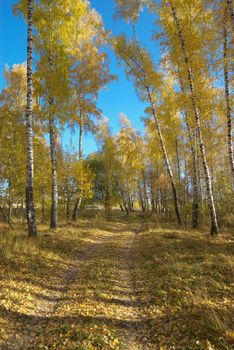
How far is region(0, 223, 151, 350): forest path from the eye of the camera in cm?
418

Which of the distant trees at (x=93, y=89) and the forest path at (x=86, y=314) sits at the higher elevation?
the distant trees at (x=93, y=89)

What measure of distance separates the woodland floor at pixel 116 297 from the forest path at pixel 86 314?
0.06ft

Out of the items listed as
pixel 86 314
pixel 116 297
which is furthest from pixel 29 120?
pixel 86 314

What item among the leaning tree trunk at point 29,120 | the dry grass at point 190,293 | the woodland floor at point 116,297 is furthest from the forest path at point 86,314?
the leaning tree trunk at point 29,120

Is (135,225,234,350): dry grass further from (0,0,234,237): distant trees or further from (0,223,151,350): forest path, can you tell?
(0,0,234,237): distant trees

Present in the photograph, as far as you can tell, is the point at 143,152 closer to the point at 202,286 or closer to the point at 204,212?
the point at 204,212

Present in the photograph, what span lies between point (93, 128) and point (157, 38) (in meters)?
7.06

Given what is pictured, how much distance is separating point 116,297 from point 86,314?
1103mm

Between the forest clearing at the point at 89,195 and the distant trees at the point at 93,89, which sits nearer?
the forest clearing at the point at 89,195

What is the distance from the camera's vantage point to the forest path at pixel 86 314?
164 inches

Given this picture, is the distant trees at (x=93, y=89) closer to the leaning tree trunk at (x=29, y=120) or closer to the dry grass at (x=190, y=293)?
the leaning tree trunk at (x=29, y=120)

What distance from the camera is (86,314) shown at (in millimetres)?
5082

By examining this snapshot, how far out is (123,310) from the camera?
17.6 ft

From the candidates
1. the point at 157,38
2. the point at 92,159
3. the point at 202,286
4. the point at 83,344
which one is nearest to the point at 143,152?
the point at 92,159
